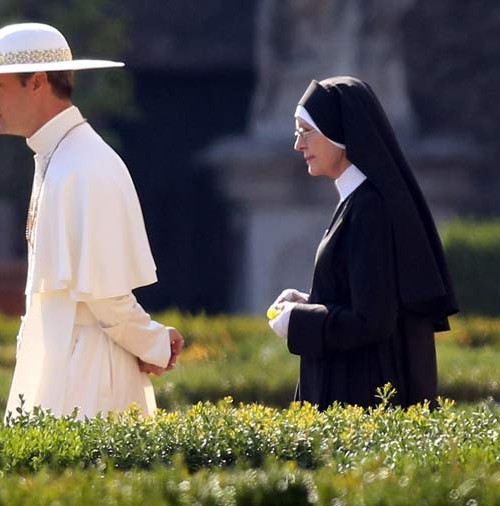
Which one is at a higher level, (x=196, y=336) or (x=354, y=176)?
(x=354, y=176)

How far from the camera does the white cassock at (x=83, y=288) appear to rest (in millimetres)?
6414

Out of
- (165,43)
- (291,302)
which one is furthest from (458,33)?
(291,302)

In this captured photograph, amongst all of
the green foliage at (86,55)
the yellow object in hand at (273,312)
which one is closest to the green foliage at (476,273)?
the green foliage at (86,55)

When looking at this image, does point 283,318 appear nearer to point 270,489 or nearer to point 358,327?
point 358,327

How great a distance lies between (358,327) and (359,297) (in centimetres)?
8

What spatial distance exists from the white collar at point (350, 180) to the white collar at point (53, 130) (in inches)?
31.5

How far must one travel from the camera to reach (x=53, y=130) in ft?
21.5

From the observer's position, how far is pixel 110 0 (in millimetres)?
19156

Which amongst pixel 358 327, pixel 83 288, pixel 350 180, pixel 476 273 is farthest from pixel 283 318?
pixel 476 273

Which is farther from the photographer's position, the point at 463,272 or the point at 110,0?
the point at 110,0

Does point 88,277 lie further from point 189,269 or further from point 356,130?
point 189,269

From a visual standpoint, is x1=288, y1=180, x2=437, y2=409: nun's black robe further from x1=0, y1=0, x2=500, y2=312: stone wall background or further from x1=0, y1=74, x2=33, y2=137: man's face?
x1=0, y1=0, x2=500, y2=312: stone wall background

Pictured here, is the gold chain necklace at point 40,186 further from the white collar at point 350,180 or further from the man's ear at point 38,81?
the white collar at point 350,180

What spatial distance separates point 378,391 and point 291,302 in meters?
0.66
